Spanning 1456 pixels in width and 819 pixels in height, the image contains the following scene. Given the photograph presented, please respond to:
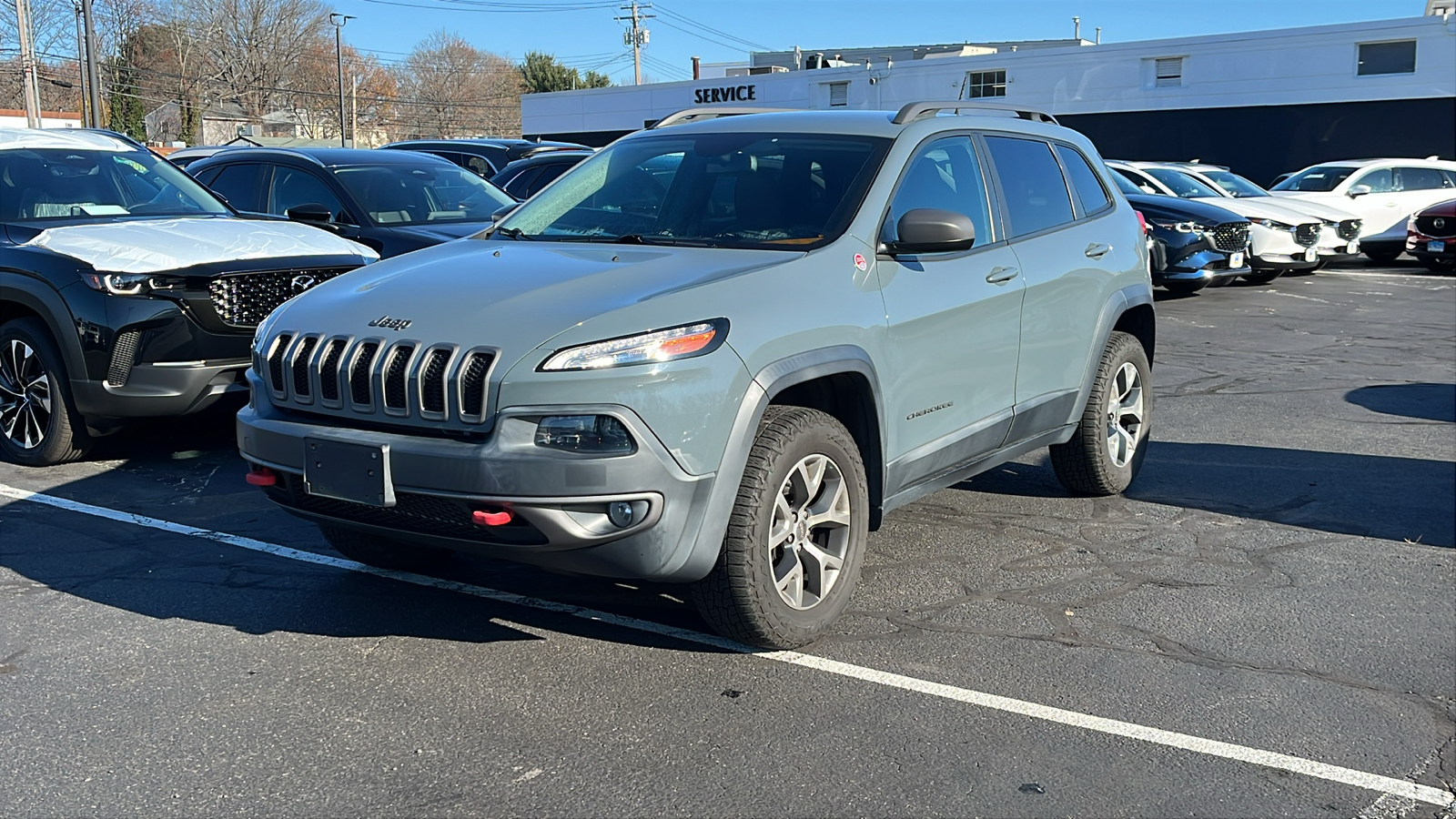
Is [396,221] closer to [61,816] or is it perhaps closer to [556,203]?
[556,203]

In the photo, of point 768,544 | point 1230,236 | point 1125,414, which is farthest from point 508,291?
point 1230,236

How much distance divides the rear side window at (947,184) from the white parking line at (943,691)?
1.66 meters

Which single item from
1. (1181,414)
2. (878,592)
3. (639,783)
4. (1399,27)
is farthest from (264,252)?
(1399,27)

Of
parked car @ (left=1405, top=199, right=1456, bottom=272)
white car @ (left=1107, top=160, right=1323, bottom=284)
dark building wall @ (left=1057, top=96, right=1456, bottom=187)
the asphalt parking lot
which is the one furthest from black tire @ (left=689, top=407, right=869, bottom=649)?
dark building wall @ (left=1057, top=96, right=1456, bottom=187)

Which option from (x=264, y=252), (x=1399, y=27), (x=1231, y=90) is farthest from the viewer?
(x=1231, y=90)

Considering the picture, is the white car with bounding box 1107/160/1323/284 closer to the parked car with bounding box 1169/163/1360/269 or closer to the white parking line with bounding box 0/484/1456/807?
the parked car with bounding box 1169/163/1360/269

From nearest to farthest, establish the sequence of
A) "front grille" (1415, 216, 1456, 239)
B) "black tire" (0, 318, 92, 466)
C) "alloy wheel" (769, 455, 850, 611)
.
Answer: "alloy wheel" (769, 455, 850, 611), "black tire" (0, 318, 92, 466), "front grille" (1415, 216, 1456, 239)

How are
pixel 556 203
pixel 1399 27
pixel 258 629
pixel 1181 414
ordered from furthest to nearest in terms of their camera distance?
pixel 1399 27 < pixel 1181 414 < pixel 556 203 < pixel 258 629

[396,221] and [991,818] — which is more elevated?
[396,221]

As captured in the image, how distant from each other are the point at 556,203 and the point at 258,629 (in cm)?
210

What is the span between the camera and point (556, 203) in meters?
5.45

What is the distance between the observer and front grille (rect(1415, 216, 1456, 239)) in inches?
747

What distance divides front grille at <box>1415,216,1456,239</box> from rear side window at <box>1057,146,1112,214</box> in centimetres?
1529

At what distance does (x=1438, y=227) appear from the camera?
1908 centimetres
